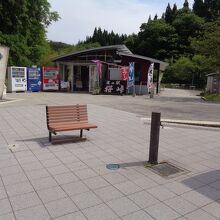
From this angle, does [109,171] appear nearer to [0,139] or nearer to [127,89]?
[0,139]

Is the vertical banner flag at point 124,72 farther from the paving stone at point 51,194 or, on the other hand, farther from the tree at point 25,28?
the paving stone at point 51,194

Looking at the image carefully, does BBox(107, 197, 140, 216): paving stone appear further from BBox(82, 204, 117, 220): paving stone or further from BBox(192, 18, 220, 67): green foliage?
BBox(192, 18, 220, 67): green foliage

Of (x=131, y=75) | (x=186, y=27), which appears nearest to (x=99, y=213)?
(x=131, y=75)

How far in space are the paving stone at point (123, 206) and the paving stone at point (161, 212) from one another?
7.3 inches

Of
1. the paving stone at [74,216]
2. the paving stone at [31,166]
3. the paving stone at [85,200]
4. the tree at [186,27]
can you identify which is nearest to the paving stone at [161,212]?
the paving stone at [85,200]

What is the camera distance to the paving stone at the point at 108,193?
3725 millimetres

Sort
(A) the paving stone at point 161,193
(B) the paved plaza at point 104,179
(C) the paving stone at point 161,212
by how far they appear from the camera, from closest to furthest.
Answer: (C) the paving stone at point 161,212 < (B) the paved plaza at point 104,179 < (A) the paving stone at point 161,193

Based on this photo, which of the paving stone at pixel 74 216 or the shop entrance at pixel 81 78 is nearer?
the paving stone at pixel 74 216

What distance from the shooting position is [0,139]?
650 centimetres

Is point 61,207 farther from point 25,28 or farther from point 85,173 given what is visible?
point 25,28

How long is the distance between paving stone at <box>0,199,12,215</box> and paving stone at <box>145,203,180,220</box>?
1775mm

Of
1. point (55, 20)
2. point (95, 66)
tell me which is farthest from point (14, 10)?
point (95, 66)

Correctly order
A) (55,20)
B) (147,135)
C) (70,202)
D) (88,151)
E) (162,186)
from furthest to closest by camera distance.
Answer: (55,20)
(147,135)
(88,151)
(162,186)
(70,202)

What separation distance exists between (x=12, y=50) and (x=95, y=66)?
963 centimetres
